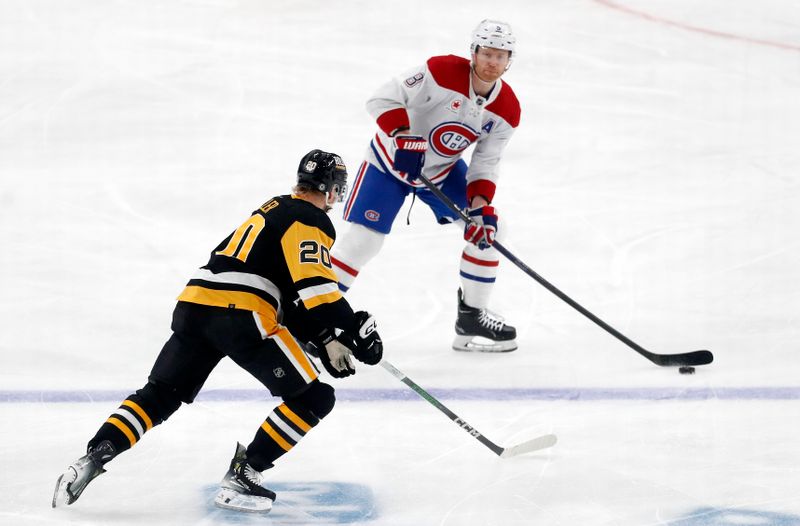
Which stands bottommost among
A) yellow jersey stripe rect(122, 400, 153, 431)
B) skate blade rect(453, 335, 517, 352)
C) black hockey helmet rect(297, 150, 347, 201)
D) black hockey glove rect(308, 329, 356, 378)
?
skate blade rect(453, 335, 517, 352)

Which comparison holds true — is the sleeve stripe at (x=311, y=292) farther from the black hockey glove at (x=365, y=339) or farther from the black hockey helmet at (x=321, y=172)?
the black hockey helmet at (x=321, y=172)

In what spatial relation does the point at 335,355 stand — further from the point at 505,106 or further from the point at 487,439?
the point at 505,106

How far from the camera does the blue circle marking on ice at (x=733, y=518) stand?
8.62ft

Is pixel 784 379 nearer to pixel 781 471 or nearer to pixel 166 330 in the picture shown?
A: pixel 781 471

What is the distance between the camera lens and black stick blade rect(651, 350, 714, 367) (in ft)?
12.6

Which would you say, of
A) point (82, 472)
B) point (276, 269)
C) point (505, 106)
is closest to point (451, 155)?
point (505, 106)

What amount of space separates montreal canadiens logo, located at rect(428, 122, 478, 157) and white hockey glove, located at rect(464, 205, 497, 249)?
0.82ft

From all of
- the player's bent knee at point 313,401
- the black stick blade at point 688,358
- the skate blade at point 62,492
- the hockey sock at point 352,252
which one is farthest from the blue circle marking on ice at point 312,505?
the black stick blade at point 688,358

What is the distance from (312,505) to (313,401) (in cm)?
28

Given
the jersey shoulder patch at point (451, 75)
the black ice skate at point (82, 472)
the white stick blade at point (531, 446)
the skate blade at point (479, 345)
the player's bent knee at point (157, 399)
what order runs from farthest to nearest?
the skate blade at point (479, 345), the jersey shoulder patch at point (451, 75), the white stick blade at point (531, 446), the player's bent knee at point (157, 399), the black ice skate at point (82, 472)

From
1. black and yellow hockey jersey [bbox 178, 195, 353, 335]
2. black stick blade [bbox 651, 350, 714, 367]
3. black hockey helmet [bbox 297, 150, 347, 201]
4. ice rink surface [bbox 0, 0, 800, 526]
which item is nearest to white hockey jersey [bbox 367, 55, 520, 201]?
ice rink surface [bbox 0, 0, 800, 526]

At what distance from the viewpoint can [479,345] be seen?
4145 millimetres

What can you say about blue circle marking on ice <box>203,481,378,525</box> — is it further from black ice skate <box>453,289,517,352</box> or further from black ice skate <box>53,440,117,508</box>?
black ice skate <box>453,289,517,352</box>

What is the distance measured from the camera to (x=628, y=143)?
19.4 feet
